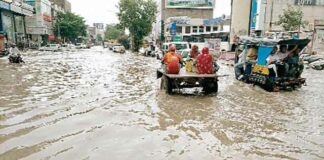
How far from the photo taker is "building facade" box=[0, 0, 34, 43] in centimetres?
3862

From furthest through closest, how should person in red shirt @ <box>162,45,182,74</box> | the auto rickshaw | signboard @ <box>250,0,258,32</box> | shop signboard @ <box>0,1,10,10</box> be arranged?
signboard @ <box>250,0,258,32</box> → shop signboard @ <box>0,1,10,10</box> → the auto rickshaw → person in red shirt @ <box>162,45,182,74</box>

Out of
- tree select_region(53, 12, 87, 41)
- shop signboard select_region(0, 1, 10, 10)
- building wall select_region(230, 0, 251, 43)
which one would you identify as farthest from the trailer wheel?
tree select_region(53, 12, 87, 41)

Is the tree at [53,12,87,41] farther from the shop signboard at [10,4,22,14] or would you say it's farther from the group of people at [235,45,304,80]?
the group of people at [235,45,304,80]

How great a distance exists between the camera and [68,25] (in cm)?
7412

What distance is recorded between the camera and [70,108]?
855 centimetres

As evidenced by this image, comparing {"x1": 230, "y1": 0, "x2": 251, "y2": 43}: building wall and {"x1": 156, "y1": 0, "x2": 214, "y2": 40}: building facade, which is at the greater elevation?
{"x1": 156, "y1": 0, "x2": 214, "y2": 40}: building facade

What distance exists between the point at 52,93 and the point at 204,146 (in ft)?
21.9

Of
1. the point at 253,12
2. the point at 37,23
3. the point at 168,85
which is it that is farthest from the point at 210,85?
the point at 37,23

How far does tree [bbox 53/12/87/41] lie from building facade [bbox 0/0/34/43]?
71.7ft

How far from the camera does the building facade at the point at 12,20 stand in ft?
127

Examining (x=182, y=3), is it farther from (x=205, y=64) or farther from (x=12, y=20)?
(x=205, y=64)

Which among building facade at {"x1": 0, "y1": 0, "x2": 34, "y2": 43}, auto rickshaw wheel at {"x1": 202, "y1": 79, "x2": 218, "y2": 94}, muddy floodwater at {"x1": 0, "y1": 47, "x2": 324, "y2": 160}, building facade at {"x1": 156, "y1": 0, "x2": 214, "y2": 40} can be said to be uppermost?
building facade at {"x1": 156, "y1": 0, "x2": 214, "y2": 40}

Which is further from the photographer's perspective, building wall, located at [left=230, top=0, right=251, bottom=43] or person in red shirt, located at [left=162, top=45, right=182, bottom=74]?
building wall, located at [left=230, top=0, right=251, bottom=43]

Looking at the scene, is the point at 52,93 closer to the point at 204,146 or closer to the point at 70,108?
the point at 70,108
